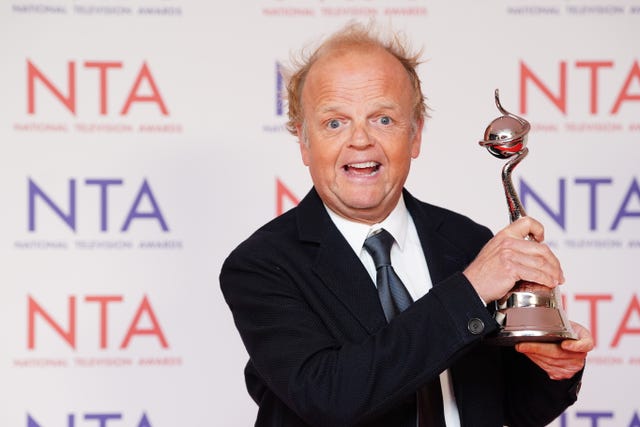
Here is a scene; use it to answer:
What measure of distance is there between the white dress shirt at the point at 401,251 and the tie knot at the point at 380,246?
0.01 metres

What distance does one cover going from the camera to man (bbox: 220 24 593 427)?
1.72 meters

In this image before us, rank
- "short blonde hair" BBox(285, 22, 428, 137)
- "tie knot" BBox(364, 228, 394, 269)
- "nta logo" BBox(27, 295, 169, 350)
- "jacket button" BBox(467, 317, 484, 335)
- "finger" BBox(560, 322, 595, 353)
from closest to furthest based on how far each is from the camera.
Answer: "jacket button" BBox(467, 317, 484, 335)
"finger" BBox(560, 322, 595, 353)
"tie knot" BBox(364, 228, 394, 269)
"short blonde hair" BBox(285, 22, 428, 137)
"nta logo" BBox(27, 295, 169, 350)

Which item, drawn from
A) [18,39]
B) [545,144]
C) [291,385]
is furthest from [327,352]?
[18,39]

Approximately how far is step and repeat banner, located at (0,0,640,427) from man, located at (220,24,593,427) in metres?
1.27

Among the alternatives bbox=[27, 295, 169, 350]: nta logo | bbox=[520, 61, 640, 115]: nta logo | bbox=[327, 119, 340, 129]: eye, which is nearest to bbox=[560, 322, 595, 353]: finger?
bbox=[327, 119, 340, 129]: eye

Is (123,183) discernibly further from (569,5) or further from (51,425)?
(569,5)

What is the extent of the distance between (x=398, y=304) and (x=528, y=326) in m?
0.26

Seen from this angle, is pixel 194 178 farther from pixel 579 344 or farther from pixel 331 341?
pixel 579 344

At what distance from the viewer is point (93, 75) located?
3.46m

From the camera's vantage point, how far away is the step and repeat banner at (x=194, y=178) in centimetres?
344

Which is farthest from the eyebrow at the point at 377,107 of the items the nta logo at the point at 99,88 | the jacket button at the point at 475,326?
the nta logo at the point at 99,88

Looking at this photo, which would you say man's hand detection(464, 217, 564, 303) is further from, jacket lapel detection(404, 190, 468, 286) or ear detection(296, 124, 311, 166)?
ear detection(296, 124, 311, 166)

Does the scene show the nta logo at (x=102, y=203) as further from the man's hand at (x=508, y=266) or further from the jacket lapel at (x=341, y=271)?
the man's hand at (x=508, y=266)

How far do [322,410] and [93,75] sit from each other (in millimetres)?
2030
